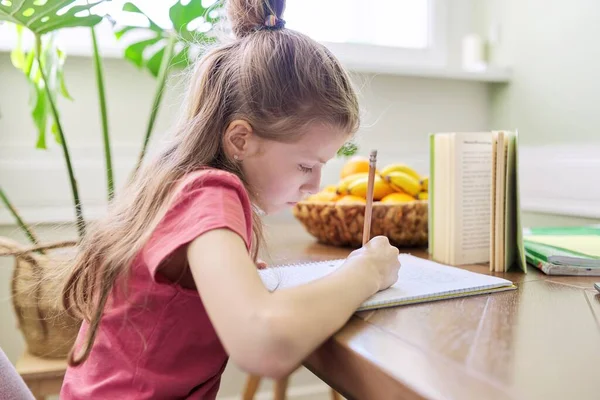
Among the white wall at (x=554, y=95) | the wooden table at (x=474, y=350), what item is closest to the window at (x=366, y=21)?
the white wall at (x=554, y=95)

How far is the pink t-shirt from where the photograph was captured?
0.63 metres

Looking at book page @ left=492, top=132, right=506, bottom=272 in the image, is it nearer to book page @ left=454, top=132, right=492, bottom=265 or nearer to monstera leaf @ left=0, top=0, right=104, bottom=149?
book page @ left=454, top=132, right=492, bottom=265

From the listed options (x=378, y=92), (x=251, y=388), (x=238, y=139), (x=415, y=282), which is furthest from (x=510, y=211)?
(x=378, y=92)

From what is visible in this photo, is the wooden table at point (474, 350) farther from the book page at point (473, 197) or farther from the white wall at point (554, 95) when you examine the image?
the white wall at point (554, 95)

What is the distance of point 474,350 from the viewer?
19.2 inches

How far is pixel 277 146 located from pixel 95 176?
3.23 feet

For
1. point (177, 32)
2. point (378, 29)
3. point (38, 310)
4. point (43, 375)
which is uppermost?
point (378, 29)

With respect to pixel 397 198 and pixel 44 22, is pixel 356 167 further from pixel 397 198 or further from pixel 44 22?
pixel 44 22

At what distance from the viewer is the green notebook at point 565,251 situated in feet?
2.78

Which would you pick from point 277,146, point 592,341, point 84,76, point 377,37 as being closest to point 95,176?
point 84,76

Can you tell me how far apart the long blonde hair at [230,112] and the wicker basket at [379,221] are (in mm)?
356

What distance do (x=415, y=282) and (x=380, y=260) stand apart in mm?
79

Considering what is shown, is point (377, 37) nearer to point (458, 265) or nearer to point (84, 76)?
point (84, 76)

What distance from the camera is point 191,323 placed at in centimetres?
70
